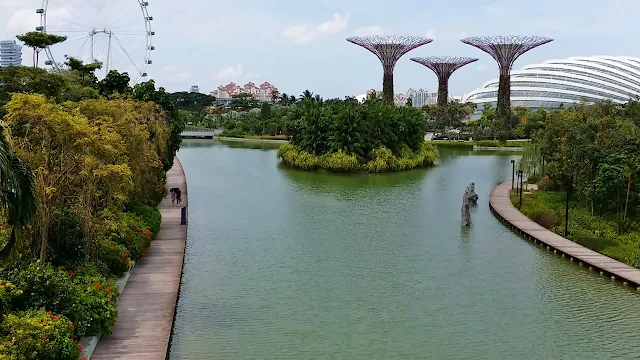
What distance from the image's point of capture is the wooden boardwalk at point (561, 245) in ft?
61.6

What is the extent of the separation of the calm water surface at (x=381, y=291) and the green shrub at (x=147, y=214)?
136 centimetres

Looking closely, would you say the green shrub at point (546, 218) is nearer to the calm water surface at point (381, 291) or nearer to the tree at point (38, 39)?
the calm water surface at point (381, 291)

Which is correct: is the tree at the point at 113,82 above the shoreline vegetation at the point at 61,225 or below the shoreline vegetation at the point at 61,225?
above

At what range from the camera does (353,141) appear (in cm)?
4591

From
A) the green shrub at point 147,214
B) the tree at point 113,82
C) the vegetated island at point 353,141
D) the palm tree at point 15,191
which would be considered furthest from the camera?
the vegetated island at point 353,141

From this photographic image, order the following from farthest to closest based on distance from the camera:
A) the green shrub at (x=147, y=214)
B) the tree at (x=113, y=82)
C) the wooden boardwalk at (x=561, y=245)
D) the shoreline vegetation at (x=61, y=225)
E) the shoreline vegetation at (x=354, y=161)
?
the shoreline vegetation at (x=354, y=161) → the tree at (x=113, y=82) → the green shrub at (x=147, y=214) → the wooden boardwalk at (x=561, y=245) → the shoreline vegetation at (x=61, y=225)

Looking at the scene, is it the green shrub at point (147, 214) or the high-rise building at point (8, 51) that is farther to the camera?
the high-rise building at point (8, 51)

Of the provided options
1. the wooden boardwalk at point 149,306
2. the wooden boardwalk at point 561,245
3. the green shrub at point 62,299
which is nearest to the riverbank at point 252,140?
the wooden boardwalk at point 561,245

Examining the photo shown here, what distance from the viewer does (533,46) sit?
252 feet

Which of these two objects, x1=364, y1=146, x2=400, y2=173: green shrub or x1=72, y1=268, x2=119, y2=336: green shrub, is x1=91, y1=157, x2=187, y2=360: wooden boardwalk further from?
x1=364, y1=146, x2=400, y2=173: green shrub

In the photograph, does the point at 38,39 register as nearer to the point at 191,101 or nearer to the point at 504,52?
the point at 504,52

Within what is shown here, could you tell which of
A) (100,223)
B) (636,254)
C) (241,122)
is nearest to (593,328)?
(636,254)

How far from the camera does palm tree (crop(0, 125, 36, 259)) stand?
310 inches

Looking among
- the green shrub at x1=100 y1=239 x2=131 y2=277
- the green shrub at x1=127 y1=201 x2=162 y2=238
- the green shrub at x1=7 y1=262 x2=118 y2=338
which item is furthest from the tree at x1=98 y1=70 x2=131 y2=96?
the green shrub at x1=7 y1=262 x2=118 y2=338
